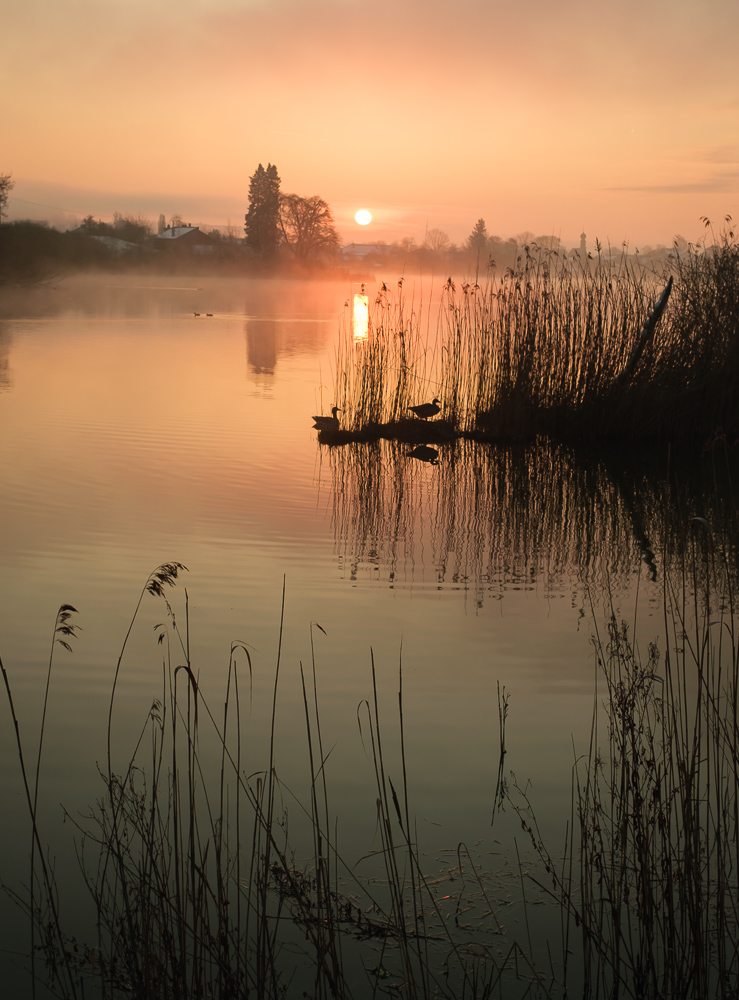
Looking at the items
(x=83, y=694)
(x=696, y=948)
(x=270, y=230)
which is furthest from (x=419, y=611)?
(x=270, y=230)

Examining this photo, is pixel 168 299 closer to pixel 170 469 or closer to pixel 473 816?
pixel 170 469

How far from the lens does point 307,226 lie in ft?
162

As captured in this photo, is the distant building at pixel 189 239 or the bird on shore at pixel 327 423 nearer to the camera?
the bird on shore at pixel 327 423

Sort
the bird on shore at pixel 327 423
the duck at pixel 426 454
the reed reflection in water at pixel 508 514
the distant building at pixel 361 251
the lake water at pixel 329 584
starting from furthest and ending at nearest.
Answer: the distant building at pixel 361 251 < the bird on shore at pixel 327 423 < the duck at pixel 426 454 < the reed reflection in water at pixel 508 514 < the lake water at pixel 329 584

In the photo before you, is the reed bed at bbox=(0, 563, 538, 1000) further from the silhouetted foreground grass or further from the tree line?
the tree line

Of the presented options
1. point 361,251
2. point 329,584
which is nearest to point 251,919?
point 329,584

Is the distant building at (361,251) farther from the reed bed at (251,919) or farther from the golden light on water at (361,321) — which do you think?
the reed bed at (251,919)

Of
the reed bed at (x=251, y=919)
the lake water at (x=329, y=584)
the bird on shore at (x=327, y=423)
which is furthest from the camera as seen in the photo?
the bird on shore at (x=327, y=423)

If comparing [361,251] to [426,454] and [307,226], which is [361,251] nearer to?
→ [307,226]

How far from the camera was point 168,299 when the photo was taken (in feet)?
93.5

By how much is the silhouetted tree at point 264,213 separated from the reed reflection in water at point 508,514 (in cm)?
4532

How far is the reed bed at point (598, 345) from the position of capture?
7.09m

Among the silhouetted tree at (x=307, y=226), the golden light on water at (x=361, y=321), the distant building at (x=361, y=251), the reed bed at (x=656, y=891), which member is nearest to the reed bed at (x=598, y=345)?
the golden light on water at (x=361, y=321)

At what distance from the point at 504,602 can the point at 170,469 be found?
3320 mm
